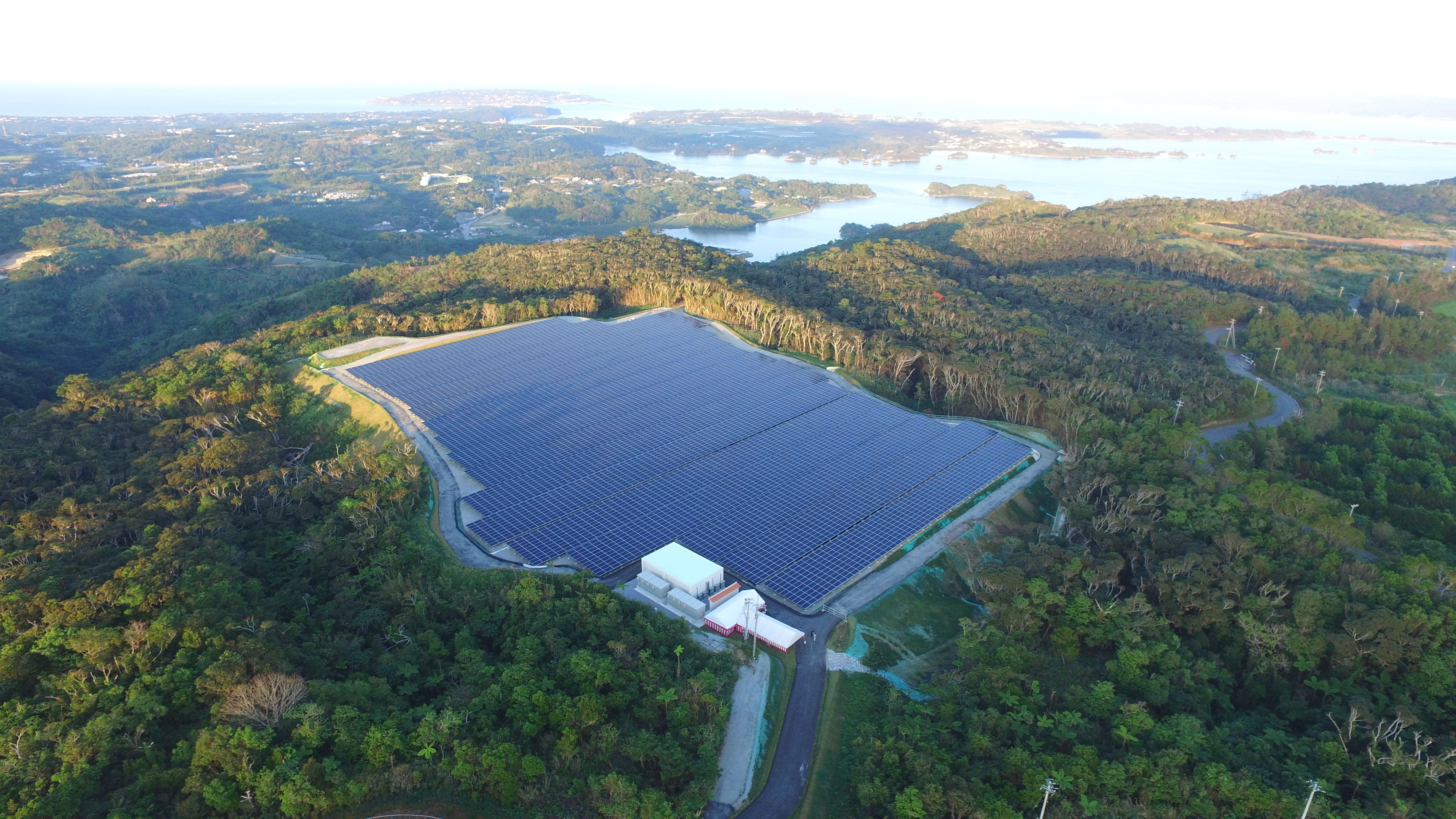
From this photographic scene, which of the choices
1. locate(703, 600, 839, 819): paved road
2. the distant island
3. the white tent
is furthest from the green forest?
the distant island

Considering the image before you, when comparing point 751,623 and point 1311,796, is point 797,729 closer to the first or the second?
point 751,623

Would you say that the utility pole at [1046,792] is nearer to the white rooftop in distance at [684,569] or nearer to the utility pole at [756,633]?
the utility pole at [756,633]

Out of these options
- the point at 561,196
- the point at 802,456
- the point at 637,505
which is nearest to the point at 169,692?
the point at 637,505

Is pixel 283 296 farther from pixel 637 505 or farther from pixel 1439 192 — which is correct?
pixel 1439 192

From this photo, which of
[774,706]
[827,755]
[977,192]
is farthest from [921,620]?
[977,192]

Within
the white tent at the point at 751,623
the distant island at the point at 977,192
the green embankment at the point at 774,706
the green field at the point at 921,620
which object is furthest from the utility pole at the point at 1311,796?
the distant island at the point at 977,192

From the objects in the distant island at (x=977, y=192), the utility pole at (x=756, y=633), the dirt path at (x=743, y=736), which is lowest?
the dirt path at (x=743, y=736)
